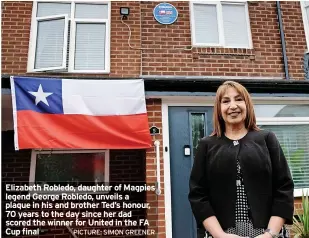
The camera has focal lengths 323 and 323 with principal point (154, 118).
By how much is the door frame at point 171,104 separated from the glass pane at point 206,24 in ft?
4.35

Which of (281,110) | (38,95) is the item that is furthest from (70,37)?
(281,110)

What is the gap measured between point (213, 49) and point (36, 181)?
381 cm

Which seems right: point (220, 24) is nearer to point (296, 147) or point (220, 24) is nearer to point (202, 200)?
point (296, 147)

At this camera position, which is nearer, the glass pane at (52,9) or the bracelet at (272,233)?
the bracelet at (272,233)

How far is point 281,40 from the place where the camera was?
5.68 meters

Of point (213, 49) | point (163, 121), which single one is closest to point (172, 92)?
point (163, 121)

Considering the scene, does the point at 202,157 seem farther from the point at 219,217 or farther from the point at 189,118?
the point at 189,118

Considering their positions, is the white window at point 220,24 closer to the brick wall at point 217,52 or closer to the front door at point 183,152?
the brick wall at point 217,52

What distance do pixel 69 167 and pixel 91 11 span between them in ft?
9.20

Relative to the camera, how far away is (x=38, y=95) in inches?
176

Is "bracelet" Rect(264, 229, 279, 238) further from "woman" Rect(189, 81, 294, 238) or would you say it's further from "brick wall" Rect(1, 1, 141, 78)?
"brick wall" Rect(1, 1, 141, 78)

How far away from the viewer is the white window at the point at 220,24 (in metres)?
5.70

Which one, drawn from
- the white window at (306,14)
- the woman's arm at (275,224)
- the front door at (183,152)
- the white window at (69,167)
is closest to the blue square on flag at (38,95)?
the white window at (69,167)

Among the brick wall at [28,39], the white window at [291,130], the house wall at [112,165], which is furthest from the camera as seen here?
the house wall at [112,165]
